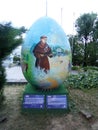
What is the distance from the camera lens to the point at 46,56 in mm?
5965

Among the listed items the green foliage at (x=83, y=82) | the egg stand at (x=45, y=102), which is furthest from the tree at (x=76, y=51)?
the egg stand at (x=45, y=102)

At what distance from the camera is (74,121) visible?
561 centimetres

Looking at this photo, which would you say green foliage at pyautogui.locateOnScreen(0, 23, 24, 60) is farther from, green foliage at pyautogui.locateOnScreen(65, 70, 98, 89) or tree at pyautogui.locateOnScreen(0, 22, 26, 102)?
green foliage at pyautogui.locateOnScreen(65, 70, 98, 89)

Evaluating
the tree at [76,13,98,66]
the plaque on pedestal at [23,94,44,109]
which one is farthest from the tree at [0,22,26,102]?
the tree at [76,13,98,66]

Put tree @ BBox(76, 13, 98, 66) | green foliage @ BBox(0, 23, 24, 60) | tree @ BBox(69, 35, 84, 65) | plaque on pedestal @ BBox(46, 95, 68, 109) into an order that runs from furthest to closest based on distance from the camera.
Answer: tree @ BBox(76, 13, 98, 66) → tree @ BBox(69, 35, 84, 65) → plaque on pedestal @ BBox(46, 95, 68, 109) → green foliage @ BBox(0, 23, 24, 60)

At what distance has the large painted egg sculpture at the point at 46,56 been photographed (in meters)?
5.97

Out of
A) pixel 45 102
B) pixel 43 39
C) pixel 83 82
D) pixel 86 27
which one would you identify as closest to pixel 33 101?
pixel 45 102

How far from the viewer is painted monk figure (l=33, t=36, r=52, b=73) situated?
5957 mm

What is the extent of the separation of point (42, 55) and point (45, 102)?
99cm

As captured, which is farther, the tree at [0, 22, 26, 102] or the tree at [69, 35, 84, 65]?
the tree at [69, 35, 84, 65]

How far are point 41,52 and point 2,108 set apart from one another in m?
1.52

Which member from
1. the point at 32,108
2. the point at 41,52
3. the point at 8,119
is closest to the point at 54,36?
the point at 41,52

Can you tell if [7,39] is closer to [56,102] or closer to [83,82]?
[56,102]

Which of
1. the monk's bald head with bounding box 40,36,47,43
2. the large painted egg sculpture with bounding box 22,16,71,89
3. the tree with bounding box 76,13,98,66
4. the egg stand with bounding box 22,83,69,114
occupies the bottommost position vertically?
the egg stand with bounding box 22,83,69,114
